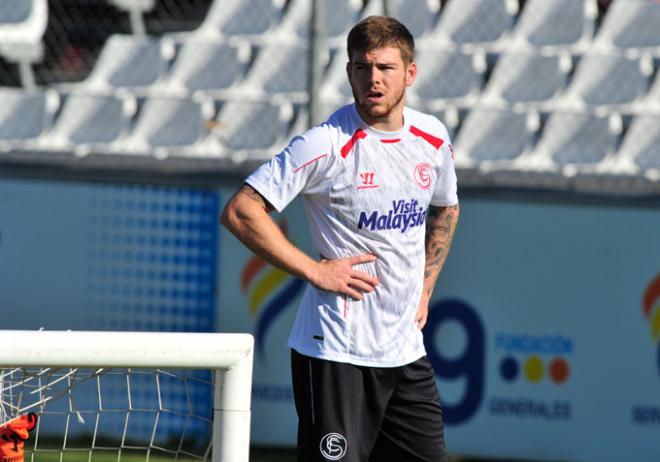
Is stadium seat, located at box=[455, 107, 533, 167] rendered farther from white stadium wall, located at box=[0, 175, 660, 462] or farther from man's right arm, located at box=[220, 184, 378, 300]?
man's right arm, located at box=[220, 184, 378, 300]

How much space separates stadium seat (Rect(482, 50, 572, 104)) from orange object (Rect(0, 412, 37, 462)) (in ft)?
20.9

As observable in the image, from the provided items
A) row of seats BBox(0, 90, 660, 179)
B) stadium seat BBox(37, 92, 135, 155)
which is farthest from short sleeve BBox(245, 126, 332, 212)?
stadium seat BBox(37, 92, 135, 155)

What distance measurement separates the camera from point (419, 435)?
3588 millimetres

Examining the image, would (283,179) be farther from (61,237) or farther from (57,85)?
(57,85)

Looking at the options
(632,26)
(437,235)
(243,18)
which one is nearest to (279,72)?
(243,18)

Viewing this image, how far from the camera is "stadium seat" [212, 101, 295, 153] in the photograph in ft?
29.4

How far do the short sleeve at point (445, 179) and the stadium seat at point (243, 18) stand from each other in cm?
660

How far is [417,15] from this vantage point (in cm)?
983

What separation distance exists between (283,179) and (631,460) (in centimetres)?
408

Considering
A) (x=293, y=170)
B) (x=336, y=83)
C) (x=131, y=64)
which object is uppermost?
(x=131, y=64)

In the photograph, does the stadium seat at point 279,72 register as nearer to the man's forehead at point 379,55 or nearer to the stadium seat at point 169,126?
the stadium seat at point 169,126

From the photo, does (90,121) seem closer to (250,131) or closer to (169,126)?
(169,126)

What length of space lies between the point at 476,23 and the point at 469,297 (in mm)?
3487

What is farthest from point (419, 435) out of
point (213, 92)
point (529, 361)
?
point (213, 92)
